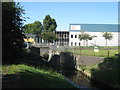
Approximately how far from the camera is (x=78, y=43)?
92562 millimetres

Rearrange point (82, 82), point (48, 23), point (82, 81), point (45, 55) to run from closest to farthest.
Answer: point (82, 82) < point (82, 81) < point (45, 55) < point (48, 23)

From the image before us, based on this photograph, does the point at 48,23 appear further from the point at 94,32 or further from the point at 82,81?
the point at 82,81

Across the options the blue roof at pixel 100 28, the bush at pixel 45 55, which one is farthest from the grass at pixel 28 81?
the blue roof at pixel 100 28

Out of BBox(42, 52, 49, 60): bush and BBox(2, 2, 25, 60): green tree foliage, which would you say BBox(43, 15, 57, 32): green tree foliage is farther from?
BBox(2, 2, 25, 60): green tree foliage

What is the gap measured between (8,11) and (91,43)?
224ft

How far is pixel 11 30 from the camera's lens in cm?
2291

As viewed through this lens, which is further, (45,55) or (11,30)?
(45,55)

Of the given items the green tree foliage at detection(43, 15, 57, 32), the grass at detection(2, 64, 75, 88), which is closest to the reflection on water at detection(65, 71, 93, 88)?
the grass at detection(2, 64, 75, 88)

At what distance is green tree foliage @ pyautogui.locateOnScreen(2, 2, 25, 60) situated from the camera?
22062 mm

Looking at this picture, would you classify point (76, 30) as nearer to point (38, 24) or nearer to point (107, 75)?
point (38, 24)

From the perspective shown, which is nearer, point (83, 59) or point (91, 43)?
point (83, 59)

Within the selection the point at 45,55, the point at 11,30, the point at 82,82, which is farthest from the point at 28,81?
the point at 45,55

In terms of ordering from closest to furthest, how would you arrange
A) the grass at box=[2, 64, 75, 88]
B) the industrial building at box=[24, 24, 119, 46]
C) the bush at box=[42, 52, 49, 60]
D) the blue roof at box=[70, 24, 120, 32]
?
the grass at box=[2, 64, 75, 88], the bush at box=[42, 52, 49, 60], the industrial building at box=[24, 24, 119, 46], the blue roof at box=[70, 24, 120, 32]

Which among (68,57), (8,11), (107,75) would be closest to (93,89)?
(107,75)
